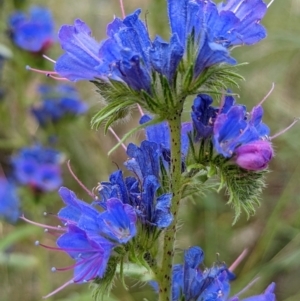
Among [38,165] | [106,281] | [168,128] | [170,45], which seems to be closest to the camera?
[170,45]

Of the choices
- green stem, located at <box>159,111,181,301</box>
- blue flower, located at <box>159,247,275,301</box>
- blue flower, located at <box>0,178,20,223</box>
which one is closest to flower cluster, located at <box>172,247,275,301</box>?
blue flower, located at <box>159,247,275,301</box>

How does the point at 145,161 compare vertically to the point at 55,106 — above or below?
above

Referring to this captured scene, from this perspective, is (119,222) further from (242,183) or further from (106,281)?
(242,183)

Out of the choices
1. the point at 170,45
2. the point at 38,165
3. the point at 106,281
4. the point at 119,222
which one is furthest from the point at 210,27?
the point at 38,165

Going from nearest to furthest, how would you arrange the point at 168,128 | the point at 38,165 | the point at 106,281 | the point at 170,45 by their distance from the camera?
the point at 170,45 → the point at 106,281 → the point at 168,128 → the point at 38,165

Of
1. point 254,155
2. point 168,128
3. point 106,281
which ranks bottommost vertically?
point 106,281

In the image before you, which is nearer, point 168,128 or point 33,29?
point 168,128

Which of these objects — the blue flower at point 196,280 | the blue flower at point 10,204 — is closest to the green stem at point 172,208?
the blue flower at point 196,280

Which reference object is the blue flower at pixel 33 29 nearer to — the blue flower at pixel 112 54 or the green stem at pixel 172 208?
the blue flower at pixel 112 54
